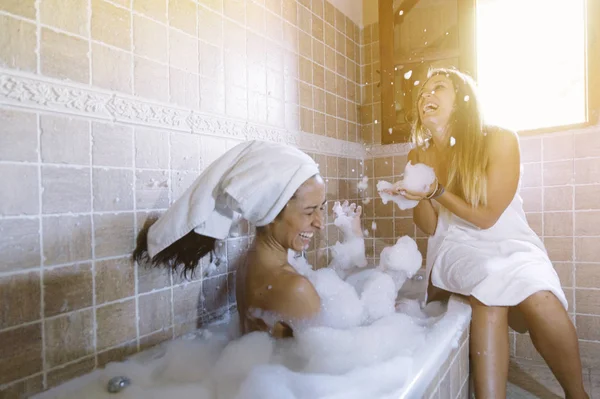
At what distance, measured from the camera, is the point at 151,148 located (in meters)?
1.42

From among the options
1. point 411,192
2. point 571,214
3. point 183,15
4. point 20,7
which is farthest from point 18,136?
point 571,214

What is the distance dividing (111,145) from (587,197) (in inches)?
94.9

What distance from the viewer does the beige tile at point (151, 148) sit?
4.52 ft

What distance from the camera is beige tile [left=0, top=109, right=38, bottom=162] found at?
3.38 ft

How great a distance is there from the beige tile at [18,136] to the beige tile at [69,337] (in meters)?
0.50

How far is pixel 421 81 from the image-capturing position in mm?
2674

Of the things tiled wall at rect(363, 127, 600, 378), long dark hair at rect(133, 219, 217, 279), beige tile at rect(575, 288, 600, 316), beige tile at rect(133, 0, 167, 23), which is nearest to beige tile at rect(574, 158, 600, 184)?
tiled wall at rect(363, 127, 600, 378)

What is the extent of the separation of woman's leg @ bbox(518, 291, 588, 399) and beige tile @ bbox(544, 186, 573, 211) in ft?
2.95

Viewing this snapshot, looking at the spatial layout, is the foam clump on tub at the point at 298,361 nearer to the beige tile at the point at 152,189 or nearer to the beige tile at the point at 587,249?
the beige tile at the point at 152,189

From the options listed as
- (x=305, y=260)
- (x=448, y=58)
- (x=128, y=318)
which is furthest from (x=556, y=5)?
(x=128, y=318)

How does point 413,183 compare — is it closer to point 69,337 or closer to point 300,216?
point 300,216

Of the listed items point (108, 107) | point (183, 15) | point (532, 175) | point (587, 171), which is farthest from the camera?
point (532, 175)

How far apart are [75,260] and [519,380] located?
7.06 feet

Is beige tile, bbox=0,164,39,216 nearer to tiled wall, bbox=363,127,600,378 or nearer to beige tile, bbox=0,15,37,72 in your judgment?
beige tile, bbox=0,15,37,72
